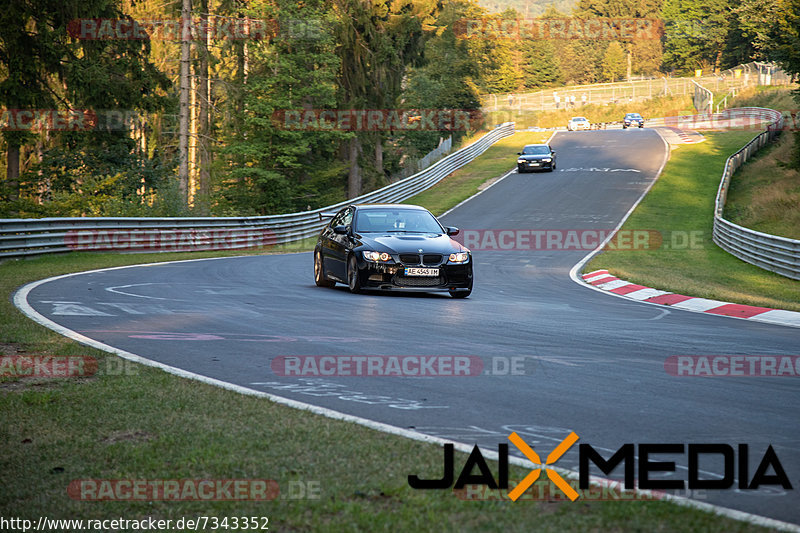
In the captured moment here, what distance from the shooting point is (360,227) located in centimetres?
1574

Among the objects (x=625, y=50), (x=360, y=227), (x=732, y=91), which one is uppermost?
(x=625, y=50)

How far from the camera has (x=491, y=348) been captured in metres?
8.93

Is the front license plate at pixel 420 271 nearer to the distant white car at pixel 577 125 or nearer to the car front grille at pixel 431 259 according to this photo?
the car front grille at pixel 431 259

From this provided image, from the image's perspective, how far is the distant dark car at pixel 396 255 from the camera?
569 inches

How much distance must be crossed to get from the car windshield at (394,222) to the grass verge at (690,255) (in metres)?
5.03

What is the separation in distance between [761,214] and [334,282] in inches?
946

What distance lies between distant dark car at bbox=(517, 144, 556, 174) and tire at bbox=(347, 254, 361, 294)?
38102mm

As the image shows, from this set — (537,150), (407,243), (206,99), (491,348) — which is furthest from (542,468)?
(537,150)

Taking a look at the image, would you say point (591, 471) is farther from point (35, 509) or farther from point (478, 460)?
point (35, 509)

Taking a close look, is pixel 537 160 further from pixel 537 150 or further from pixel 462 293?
pixel 462 293

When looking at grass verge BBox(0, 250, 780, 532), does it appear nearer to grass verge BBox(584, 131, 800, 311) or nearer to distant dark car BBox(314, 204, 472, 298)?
distant dark car BBox(314, 204, 472, 298)

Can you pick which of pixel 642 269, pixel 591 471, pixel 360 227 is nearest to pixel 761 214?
pixel 642 269

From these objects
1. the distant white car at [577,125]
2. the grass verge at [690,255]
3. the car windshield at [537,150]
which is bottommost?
the grass verge at [690,255]

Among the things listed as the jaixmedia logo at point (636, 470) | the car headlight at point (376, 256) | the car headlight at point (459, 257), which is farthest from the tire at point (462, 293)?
the jaixmedia logo at point (636, 470)
